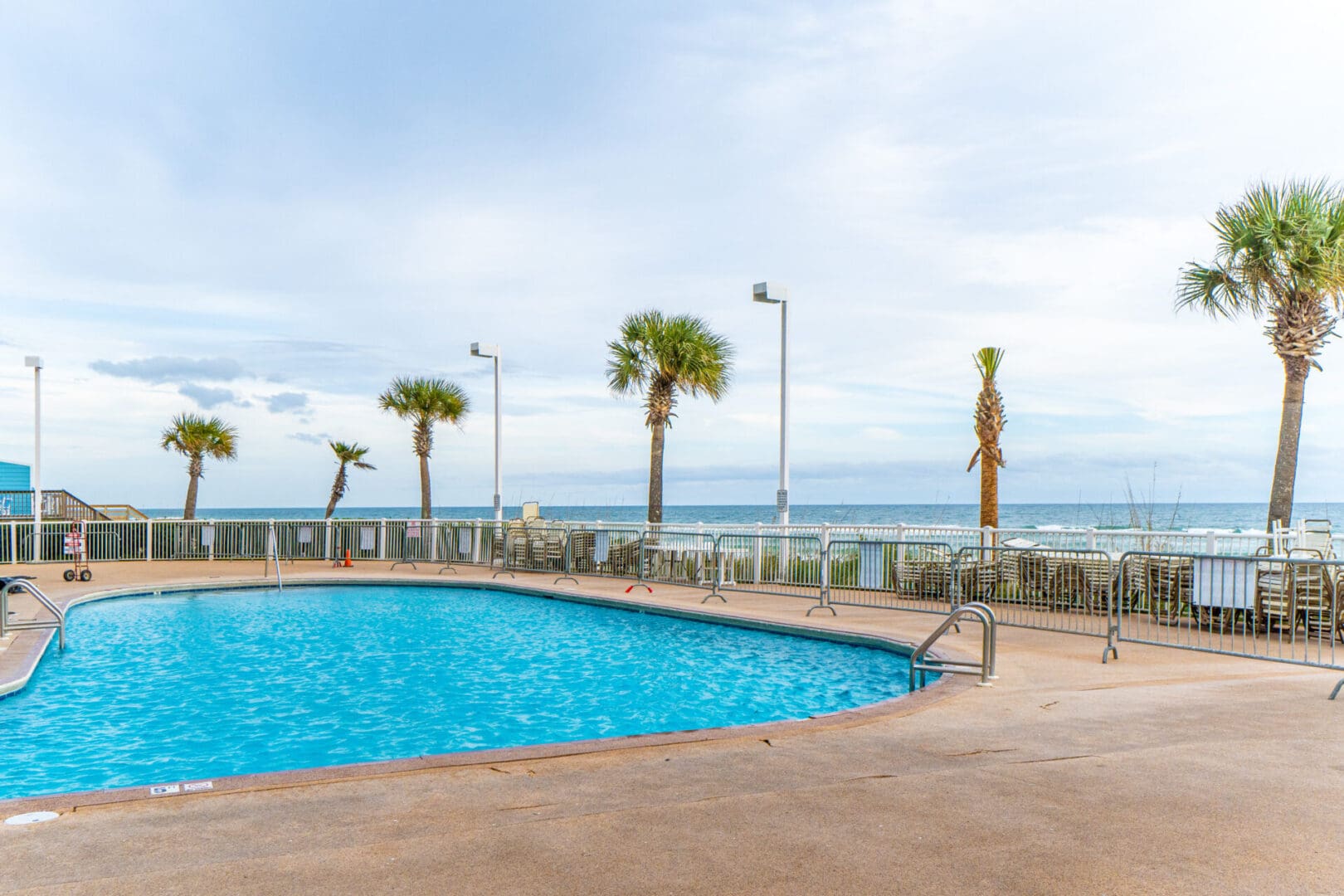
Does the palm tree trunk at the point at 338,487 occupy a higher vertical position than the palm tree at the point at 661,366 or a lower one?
lower

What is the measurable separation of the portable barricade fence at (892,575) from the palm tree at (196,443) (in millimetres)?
29999

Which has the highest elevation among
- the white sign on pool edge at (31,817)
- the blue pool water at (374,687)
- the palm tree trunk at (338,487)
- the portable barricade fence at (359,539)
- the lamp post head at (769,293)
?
the lamp post head at (769,293)

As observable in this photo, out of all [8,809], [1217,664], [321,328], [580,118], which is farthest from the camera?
[321,328]

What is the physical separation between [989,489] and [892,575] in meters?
7.22

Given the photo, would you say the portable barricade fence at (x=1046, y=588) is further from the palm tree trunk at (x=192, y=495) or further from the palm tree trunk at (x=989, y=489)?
the palm tree trunk at (x=192, y=495)

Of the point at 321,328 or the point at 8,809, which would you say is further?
the point at 321,328

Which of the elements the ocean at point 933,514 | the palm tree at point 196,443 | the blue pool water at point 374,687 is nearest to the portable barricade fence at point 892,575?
the blue pool water at point 374,687

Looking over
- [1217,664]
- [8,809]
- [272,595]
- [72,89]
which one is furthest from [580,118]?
[8,809]

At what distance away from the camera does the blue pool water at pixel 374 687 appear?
7.02 m

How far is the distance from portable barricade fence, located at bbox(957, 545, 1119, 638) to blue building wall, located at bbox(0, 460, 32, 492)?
3988cm

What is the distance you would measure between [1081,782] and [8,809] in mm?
5233

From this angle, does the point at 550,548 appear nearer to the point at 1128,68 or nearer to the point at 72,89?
the point at 72,89

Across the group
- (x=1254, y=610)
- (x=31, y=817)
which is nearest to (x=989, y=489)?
(x=1254, y=610)

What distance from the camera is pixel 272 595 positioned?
17.1 meters
